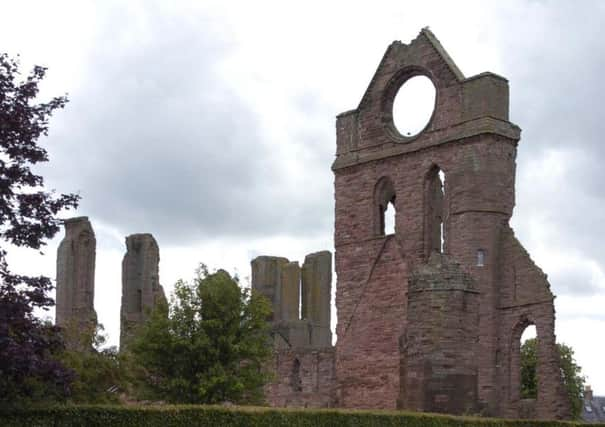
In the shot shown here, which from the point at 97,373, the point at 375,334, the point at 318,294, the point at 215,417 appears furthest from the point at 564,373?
the point at 215,417

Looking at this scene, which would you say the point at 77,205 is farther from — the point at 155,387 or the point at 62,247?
the point at 62,247

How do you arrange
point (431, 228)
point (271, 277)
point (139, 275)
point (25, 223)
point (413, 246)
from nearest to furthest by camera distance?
point (25, 223), point (413, 246), point (431, 228), point (139, 275), point (271, 277)

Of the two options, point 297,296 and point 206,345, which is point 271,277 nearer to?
point 297,296

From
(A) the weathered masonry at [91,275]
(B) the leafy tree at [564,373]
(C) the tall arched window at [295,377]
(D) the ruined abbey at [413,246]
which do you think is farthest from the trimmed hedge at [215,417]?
(B) the leafy tree at [564,373]

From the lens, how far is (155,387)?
3067cm

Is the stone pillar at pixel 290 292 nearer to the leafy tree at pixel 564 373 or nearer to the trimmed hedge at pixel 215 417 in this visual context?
the leafy tree at pixel 564 373

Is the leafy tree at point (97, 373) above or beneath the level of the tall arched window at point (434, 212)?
beneath

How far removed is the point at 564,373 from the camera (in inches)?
2094

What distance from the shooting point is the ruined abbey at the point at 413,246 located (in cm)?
3303

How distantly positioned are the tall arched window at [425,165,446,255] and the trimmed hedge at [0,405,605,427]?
1464 centimetres

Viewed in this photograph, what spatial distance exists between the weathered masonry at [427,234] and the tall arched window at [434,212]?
0.14 feet

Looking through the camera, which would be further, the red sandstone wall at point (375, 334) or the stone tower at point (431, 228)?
the red sandstone wall at point (375, 334)

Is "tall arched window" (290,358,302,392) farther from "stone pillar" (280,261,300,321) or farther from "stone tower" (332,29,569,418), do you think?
"stone pillar" (280,261,300,321)

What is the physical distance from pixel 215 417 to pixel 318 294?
26234mm
